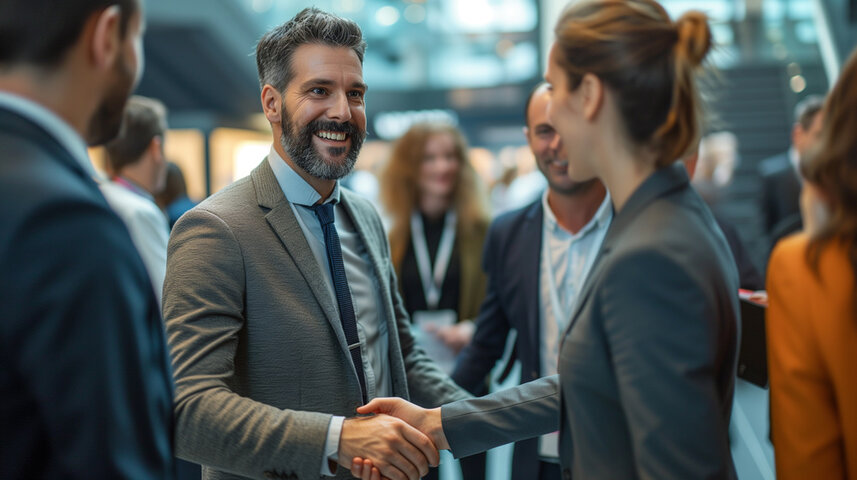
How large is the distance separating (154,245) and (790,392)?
2076 mm

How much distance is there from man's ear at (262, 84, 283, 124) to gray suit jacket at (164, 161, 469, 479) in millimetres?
170

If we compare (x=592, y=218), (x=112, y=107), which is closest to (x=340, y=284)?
(x=112, y=107)

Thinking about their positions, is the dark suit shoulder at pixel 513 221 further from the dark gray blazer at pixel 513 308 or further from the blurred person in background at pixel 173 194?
the blurred person in background at pixel 173 194

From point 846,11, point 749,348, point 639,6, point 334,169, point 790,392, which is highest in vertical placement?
point 846,11

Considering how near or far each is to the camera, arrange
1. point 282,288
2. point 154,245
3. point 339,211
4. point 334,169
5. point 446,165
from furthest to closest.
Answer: point 446,165, point 154,245, point 339,211, point 334,169, point 282,288

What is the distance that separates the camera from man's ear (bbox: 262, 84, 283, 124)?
1949 millimetres

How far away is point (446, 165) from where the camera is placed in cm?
374

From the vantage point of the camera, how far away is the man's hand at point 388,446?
1.63 metres

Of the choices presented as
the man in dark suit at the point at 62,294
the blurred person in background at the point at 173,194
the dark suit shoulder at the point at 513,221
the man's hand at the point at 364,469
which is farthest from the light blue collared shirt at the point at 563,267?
the blurred person in background at the point at 173,194

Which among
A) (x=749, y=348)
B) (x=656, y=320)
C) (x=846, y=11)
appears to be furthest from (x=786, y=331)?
(x=846, y=11)

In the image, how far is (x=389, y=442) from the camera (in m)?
1.68

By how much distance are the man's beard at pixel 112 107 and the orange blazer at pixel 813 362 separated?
1105 mm

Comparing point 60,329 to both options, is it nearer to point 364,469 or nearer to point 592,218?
point 364,469

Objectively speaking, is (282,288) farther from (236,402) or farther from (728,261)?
(728,261)
